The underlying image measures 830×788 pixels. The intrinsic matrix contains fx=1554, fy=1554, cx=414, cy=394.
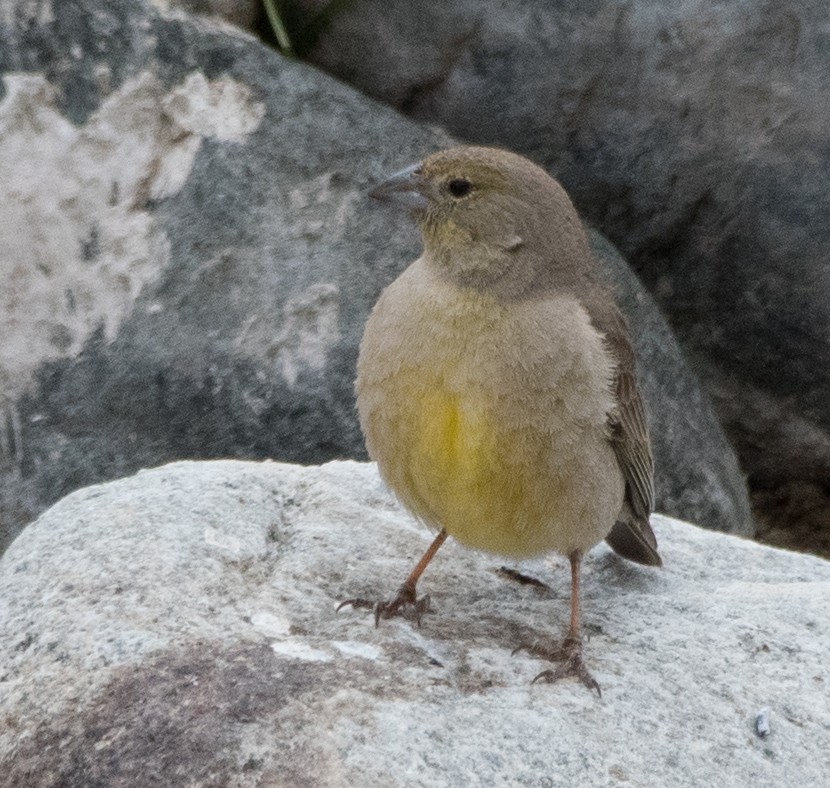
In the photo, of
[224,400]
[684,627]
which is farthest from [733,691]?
[224,400]

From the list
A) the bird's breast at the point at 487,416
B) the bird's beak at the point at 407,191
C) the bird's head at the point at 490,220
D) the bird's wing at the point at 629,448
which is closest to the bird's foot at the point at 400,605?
the bird's breast at the point at 487,416

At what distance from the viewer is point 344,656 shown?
13.1ft

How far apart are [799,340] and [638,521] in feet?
8.80

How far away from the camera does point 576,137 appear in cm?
709

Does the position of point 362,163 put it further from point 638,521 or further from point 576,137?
point 638,521

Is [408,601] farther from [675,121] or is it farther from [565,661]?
[675,121]

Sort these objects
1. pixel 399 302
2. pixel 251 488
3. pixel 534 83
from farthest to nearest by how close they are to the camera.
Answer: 1. pixel 534 83
2. pixel 251 488
3. pixel 399 302

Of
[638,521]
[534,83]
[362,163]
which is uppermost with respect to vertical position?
[534,83]

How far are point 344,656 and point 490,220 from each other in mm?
1368

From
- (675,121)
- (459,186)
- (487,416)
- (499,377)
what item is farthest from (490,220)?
(675,121)

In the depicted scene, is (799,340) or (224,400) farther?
(799,340)

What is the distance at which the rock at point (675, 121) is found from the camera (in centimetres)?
689

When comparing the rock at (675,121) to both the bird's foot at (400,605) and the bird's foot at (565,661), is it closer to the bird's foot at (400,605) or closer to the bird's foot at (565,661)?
the bird's foot at (400,605)

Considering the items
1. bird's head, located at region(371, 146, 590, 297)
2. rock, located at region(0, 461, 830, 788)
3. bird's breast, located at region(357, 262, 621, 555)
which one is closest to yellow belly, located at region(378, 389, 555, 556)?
bird's breast, located at region(357, 262, 621, 555)
